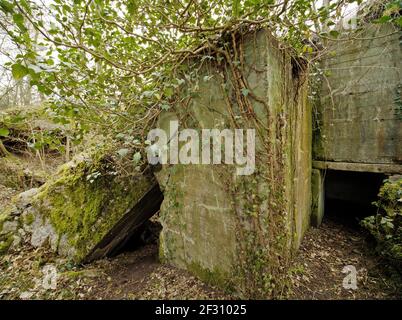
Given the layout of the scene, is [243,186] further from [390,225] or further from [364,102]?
[364,102]

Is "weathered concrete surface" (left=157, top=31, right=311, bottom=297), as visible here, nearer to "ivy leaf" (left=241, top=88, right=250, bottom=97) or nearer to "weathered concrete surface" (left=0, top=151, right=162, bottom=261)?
"ivy leaf" (left=241, top=88, right=250, bottom=97)

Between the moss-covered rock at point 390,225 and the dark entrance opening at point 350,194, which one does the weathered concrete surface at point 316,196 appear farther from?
the moss-covered rock at point 390,225

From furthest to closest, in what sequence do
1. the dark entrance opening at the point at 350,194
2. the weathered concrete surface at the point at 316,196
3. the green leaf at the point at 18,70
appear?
the dark entrance opening at the point at 350,194
the weathered concrete surface at the point at 316,196
the green leaf at the point at 18,70

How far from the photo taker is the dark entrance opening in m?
3.60

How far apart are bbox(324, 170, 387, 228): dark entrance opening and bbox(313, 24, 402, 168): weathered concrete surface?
2.36ft

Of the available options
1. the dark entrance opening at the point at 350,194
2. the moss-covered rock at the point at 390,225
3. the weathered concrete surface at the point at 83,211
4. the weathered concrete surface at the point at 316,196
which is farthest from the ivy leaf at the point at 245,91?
the dark entrance opening at the point at 350,194

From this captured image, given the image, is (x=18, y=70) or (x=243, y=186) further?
(x=243, y=186)

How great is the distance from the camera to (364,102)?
296 centimetres

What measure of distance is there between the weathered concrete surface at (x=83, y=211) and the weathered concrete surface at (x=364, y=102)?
2.99 meters

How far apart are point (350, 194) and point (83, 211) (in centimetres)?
455

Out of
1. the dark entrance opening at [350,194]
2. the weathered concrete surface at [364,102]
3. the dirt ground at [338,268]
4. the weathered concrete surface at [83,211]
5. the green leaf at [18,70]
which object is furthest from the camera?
the dark entrance opening at [350,194]

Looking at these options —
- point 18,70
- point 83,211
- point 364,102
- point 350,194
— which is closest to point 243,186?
point 18,70

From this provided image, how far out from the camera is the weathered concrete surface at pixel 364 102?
8.96 feet
